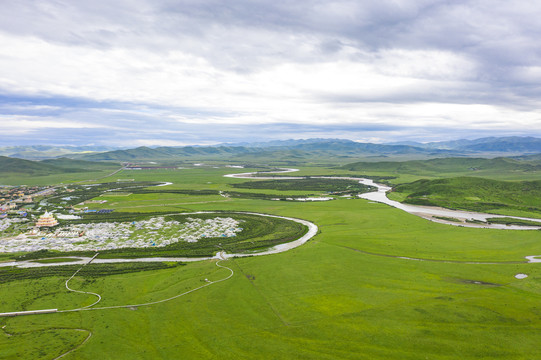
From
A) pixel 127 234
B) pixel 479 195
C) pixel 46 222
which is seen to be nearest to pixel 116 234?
pixel 127 234

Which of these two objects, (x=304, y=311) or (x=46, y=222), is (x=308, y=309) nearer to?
(x=304, y=311)

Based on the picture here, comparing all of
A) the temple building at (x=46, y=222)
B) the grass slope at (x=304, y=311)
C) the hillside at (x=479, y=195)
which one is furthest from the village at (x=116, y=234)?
the hillside at (x=479, y=195)

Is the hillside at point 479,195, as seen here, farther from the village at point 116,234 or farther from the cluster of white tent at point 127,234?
the village at point 116,234

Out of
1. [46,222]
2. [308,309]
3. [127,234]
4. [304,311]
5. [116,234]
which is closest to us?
[304,311]

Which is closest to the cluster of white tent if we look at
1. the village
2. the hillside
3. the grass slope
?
the village

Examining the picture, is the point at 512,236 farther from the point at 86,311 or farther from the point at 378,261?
the point at 86,311
